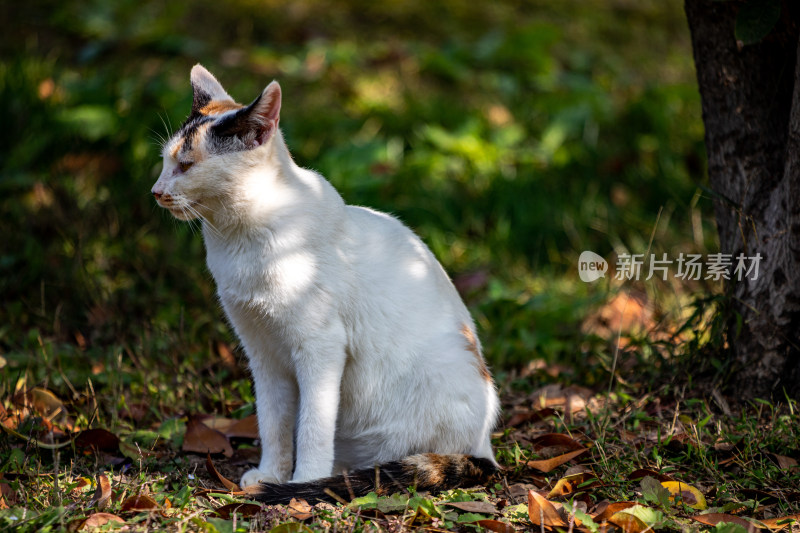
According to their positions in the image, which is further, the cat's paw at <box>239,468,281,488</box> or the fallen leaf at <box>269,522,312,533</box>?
the cat's paw at <box>239,468,281,488</box>

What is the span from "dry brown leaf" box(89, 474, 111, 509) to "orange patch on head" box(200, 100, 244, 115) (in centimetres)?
119

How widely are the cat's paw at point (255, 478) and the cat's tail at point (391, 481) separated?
226mm

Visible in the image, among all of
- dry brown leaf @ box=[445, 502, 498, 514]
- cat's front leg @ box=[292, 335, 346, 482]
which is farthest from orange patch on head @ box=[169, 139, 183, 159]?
dry brown leaf @ box=[445, 502, 498, 514]

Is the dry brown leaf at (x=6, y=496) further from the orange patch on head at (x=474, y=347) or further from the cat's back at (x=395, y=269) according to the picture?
the orange patch on head at (x=474, y=347)

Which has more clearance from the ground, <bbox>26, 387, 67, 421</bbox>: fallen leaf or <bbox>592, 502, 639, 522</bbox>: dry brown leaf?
<bbox>592, 502, 639, 522</bbox>: dry brown leaf

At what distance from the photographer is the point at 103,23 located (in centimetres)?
620

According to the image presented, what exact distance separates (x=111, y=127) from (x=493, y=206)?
8.32 ft

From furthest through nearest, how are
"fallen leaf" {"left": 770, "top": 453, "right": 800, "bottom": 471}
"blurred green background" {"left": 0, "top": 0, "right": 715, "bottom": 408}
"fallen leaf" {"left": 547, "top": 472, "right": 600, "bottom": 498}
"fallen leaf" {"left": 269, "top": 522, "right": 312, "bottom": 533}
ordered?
"blurred green background" {"left": 0, "top": 0, "right": 715, "bottom": 408}
"fallen leaf" {"left": 770, "top": 453, "right": 800, "bottom": 471}
"fallen leaf" {"left": 547, "top": 472, "right": 600, "bottom": 498}
"fallen leaf" {"left": 269, "top": 522, "right": 312, "bottom": 533}

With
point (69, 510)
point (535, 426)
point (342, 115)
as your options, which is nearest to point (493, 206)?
point (342, 115)

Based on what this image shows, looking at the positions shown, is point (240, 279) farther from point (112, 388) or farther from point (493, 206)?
point (493, 206)

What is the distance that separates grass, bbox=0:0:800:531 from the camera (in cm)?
257

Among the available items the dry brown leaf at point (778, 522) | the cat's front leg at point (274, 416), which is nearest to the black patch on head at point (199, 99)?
the cat's front leg at point (274, 416)

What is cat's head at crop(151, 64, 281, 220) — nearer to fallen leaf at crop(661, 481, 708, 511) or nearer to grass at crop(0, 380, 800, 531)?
grass at crop(0, 380, 800, 531)

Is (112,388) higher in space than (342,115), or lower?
lower
